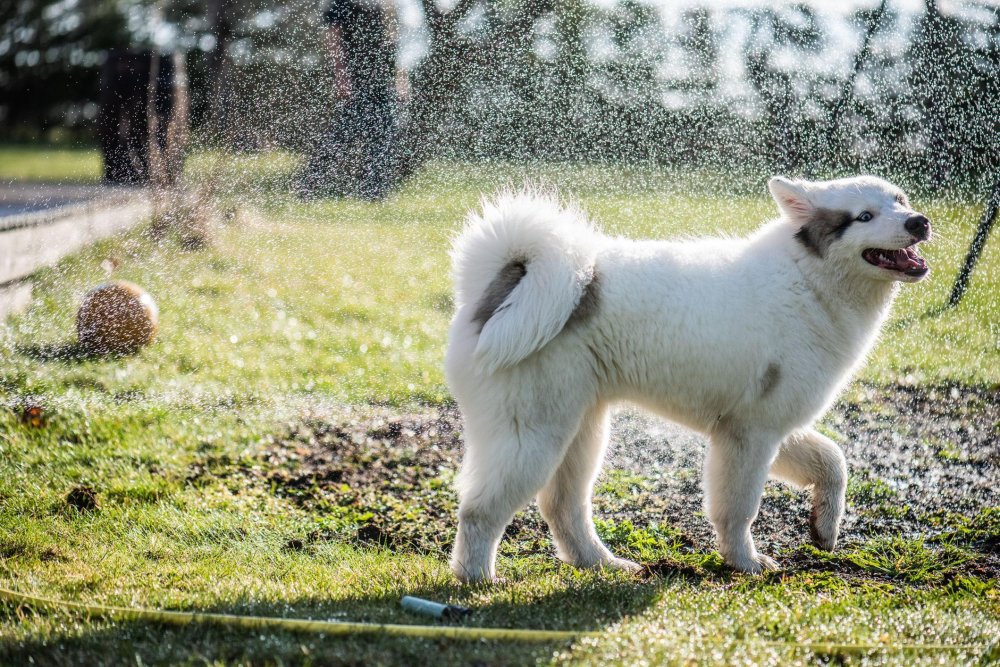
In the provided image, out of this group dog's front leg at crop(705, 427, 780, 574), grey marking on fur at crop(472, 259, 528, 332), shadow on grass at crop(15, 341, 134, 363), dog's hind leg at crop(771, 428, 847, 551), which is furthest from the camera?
shadow on grass at crop(15, 341, 134, 363)

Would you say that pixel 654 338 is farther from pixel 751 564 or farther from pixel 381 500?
pixel 381 500

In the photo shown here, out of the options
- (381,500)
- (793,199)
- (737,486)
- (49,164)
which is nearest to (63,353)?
(381,500)

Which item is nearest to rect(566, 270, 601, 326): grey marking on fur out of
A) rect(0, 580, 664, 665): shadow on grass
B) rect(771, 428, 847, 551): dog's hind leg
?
rect(0, 580, 664, 665): shadow on grass

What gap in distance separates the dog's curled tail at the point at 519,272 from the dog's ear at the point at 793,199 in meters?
0.73

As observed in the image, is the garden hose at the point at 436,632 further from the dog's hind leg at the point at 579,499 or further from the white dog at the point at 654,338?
the dog's hind leg at the point at 579,499

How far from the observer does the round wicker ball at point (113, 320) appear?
6.71 metres

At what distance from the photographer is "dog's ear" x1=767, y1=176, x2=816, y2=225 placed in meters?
3.70

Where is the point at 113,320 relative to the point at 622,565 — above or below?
above

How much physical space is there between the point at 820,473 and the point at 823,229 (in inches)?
39.0

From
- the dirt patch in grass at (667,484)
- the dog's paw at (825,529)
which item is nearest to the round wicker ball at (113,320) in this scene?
the dirt patch in grass at (667,484)

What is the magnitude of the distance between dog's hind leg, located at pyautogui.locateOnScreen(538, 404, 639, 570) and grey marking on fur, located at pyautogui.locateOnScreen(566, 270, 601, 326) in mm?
441

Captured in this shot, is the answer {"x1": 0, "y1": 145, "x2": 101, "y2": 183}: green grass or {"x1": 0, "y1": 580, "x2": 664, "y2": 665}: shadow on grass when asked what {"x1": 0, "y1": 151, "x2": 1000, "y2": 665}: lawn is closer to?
{"x1": 0, "y1": 580, "x2": 664, "y2": 665}: shadow on grass

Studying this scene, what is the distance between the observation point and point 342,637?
285cm

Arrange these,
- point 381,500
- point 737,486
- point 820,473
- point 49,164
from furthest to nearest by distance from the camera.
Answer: point 49,164
point 381,500
point 820,473
point 737,486
